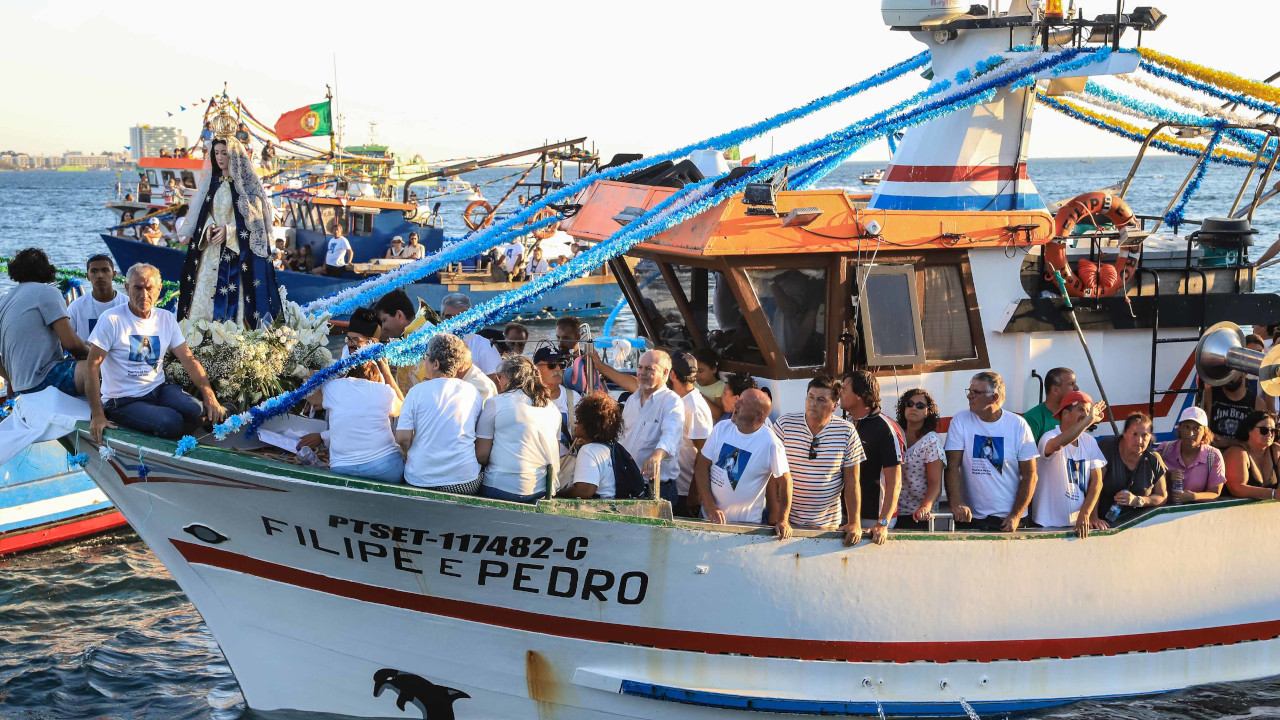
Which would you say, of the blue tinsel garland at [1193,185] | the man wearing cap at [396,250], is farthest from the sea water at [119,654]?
the man wearing cap at [396,250]

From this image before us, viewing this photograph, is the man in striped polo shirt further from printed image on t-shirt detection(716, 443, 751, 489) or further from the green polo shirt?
the green polo shirt

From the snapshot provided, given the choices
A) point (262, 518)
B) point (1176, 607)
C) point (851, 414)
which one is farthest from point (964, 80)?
point (262, 518)

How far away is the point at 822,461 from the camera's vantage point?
678cm

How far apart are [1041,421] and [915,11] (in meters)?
3.23

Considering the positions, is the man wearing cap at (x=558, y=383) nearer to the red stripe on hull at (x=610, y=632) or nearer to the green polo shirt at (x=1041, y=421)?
the red stripe on hull at (x=610, y=632)

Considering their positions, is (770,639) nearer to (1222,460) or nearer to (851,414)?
(851,414)

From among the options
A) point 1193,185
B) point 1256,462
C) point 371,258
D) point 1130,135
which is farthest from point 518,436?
point 371,258

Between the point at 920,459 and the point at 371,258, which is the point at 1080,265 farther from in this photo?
the point at 371,258

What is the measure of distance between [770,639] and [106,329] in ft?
13.7

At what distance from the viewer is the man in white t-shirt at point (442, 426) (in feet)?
21.0

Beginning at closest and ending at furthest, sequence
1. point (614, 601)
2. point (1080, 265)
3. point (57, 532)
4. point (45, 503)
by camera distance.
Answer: point (614, 601) → point (1080, 265) → point (45, 503) → point (57, 532)

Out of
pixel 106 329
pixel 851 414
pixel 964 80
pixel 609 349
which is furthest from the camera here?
pixel 609 349

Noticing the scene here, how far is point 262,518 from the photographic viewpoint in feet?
22.4

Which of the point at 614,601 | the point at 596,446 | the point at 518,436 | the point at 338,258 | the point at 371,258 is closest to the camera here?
the point at 518,436
